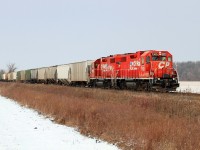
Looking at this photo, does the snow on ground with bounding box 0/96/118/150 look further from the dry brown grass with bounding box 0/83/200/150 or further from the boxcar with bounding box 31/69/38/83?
the boxcar with bounding box 31/69/38/83

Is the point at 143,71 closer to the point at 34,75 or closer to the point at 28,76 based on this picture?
the point at 34,75

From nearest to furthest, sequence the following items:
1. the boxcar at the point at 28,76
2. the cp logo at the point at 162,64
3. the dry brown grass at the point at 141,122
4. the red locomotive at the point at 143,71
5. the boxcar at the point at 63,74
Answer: the dry brown grass at the point at 141,122 < the red locomotive at the point at 143,71 < the cp logo at the point at 162,64 < the boxcar at the point at 63,74 < the boxcar at the point at 28,76

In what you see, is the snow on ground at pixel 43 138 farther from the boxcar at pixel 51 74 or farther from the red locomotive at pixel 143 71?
the boxcar at pixel 51 74

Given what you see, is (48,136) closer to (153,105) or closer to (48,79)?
(153,105)

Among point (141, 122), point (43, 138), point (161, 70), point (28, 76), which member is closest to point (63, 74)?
point (161, 70)

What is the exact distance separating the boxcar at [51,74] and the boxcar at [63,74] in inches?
90.8

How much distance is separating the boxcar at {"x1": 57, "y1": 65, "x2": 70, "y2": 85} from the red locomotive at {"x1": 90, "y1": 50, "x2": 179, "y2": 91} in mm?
15547

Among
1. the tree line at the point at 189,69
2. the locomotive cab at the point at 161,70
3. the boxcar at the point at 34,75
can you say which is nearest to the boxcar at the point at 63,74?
the boxcar at the point at 34,75

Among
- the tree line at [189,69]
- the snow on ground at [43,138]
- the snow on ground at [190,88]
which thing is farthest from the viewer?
the tree line at [189,69]

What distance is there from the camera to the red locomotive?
→ 2569 centimetres

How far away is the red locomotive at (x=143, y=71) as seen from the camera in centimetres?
2569

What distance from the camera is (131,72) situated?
2886 cm

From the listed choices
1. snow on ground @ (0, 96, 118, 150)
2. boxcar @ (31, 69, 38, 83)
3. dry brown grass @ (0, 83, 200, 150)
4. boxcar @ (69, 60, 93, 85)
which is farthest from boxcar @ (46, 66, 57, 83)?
snow on ground @ (0, 96, 118, 150)

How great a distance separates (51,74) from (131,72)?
30.2 metres
